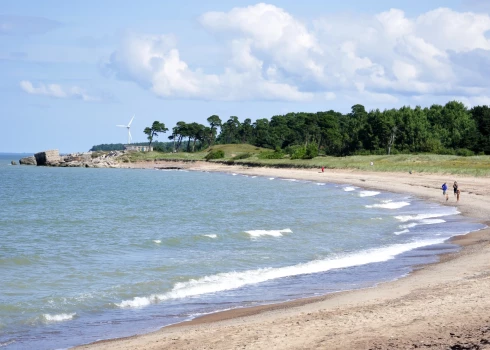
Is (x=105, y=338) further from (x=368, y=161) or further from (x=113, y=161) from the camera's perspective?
(x=113, y=161)

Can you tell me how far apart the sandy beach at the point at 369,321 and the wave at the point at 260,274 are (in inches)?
123

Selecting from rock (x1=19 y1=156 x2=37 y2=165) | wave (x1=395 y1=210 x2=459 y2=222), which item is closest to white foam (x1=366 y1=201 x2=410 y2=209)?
wave (x1=395 y1=210 x2=459 y2=222)

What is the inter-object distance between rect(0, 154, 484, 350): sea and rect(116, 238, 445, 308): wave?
0.04 metres

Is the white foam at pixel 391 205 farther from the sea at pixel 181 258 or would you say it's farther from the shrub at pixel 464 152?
the shrub at pixel 464 152

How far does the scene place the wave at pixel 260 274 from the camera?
1725cm

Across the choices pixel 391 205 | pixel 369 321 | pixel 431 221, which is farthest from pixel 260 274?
pixel 391 205

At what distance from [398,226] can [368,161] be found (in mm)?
71321

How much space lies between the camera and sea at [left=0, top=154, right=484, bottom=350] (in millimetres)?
15258

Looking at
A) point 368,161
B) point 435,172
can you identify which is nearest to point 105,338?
point 435,172

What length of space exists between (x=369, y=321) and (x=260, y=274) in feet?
29.8

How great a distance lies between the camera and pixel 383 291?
51.1 feet

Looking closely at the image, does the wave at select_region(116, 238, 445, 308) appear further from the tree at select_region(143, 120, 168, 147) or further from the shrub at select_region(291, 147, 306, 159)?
the tree at select_region(143, 120, 168, 147)

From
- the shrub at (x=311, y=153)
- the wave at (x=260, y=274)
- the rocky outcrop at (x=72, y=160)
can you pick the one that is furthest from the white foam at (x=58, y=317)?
the rocky outcrop at (x=72, y=160)

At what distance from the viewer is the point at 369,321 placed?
11.4 metres
